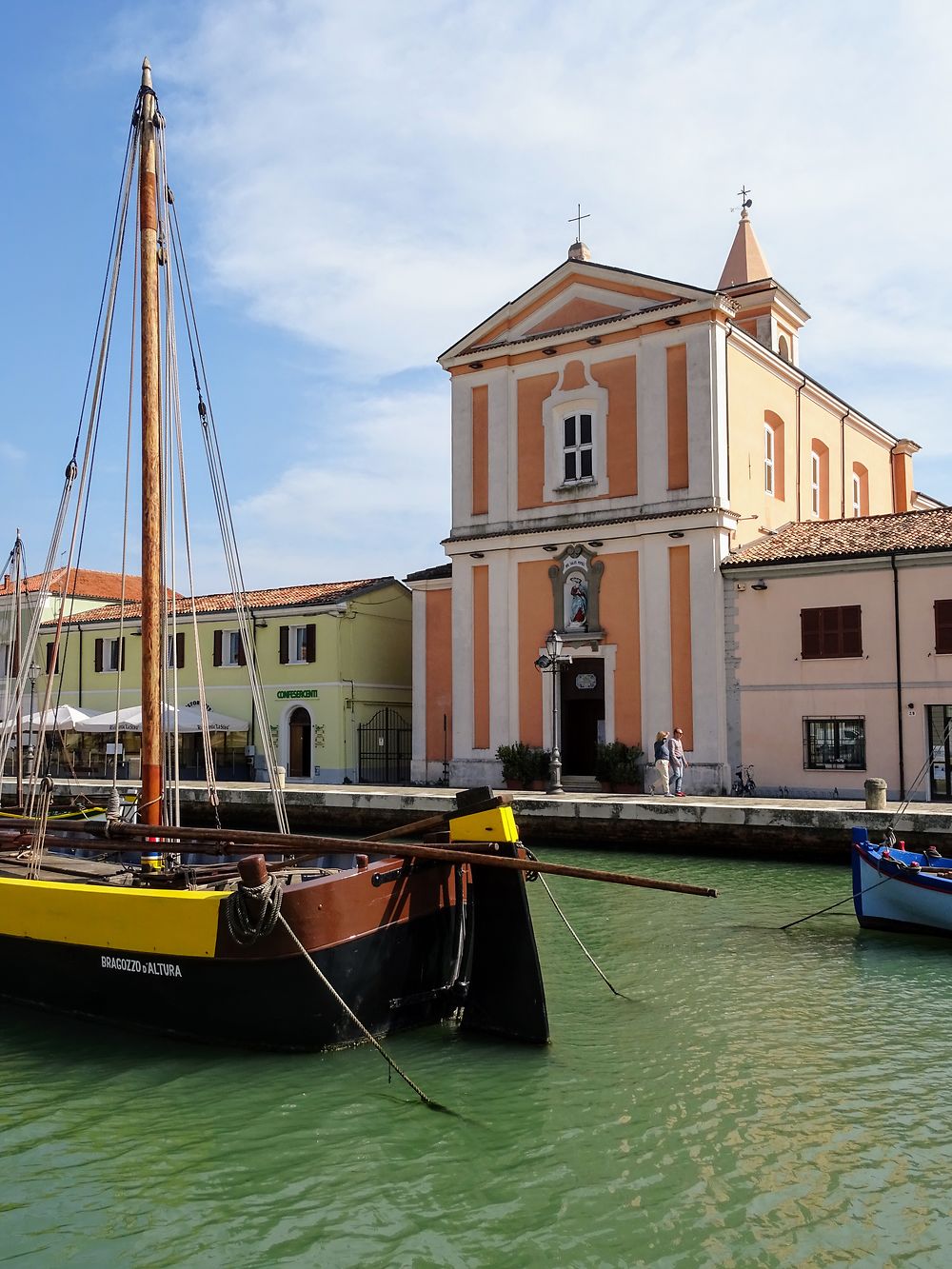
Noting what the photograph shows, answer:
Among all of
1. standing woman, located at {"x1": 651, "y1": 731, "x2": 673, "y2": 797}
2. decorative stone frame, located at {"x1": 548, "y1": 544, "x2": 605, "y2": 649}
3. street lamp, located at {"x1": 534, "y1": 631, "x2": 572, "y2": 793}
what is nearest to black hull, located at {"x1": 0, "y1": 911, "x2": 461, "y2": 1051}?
standing woman, located at {"x1": 651, "y1": 731, "x2": 673, "y2": 797}

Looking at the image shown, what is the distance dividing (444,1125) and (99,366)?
32.6 ft

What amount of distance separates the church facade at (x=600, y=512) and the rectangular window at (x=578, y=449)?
47 millimetres

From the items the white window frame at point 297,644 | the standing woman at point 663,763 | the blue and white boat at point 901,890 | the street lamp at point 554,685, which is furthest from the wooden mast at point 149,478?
the white window frame at point 297,644

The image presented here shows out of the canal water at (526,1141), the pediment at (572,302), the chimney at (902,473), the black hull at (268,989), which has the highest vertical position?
the pediment at (572,302)

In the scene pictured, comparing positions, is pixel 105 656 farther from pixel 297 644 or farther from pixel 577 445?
pixel 577 445

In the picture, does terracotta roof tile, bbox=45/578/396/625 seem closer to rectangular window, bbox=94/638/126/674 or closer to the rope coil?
rectangular window, bbox=94/638/126/674

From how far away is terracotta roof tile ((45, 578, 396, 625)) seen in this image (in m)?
32.7

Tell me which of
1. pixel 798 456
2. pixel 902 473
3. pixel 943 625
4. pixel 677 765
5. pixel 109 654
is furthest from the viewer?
pixel 902 473

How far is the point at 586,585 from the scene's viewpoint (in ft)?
90.0

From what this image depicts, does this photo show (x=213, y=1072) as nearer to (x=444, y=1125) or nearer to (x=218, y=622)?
(x=444, y=1125)

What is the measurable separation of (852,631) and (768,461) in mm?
6709

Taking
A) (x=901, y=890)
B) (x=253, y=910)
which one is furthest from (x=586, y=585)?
(x=253, y=910)

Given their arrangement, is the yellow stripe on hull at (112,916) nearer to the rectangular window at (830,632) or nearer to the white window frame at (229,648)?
the rectangular window at (830,632)

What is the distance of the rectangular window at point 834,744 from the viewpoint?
78.0 feet
